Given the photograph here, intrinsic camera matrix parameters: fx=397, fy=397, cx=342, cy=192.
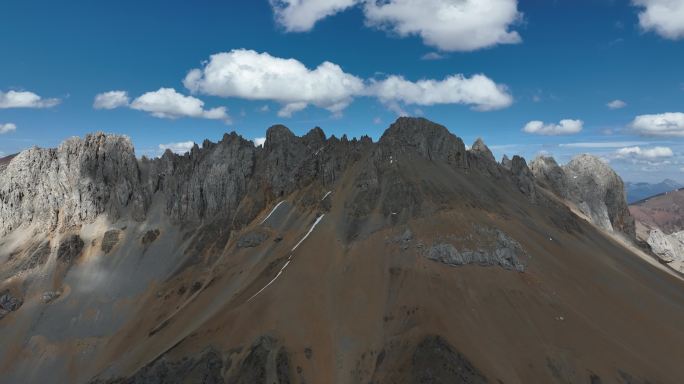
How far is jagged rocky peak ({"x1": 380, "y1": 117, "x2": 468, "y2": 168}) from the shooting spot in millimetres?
159000

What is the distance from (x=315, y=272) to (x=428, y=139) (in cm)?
7991

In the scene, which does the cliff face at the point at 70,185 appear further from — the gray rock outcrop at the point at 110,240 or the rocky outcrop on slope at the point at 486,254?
the rocky outcrop on slope at the point at 486,254

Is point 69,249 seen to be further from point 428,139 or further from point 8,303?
point 428,139

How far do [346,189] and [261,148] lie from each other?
56.4m

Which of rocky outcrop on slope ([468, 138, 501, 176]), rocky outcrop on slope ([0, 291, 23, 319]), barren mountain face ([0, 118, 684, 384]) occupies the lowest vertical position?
rocky outcrop on slope ([0, 291, 23, 319])

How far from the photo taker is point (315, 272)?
114000mm

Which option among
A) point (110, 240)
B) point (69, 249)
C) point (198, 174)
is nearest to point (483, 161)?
point (198, 174)

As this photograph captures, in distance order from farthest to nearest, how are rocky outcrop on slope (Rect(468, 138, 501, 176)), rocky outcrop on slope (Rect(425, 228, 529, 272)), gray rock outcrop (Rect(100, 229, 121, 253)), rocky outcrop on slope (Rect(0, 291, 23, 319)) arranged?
rocky outcrop on slope (Rect(468, 138, 501, 176)) < gray rock outcrop (Rect(100, 229, 121, 253)) < rocky outcrop on slope (Rect(0, 291, 23, 319)) < rocky outcrop on slope (Rect(425, 228, 529, 272))

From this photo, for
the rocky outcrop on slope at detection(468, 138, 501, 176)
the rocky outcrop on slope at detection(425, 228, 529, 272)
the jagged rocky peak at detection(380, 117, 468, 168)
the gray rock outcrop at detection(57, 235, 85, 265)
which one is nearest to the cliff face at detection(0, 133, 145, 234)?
the gray rock outcrop at detection(57, 235, 85, 265)

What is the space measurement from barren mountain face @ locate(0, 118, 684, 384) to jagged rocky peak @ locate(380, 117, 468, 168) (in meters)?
0.95

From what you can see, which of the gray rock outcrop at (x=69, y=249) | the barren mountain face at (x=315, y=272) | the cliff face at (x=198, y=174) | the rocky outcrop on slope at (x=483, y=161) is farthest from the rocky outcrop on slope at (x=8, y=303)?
the rocky outcrop on slope at (x=483, y=161)

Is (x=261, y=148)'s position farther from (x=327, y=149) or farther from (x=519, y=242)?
(x=519, y=242)

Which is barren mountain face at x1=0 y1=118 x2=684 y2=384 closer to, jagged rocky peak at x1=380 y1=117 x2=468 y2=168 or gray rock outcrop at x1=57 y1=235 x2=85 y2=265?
gray rock outcrop at x1=57 y1=235 x2=85 y2=265

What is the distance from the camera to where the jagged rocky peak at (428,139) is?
15900cm
